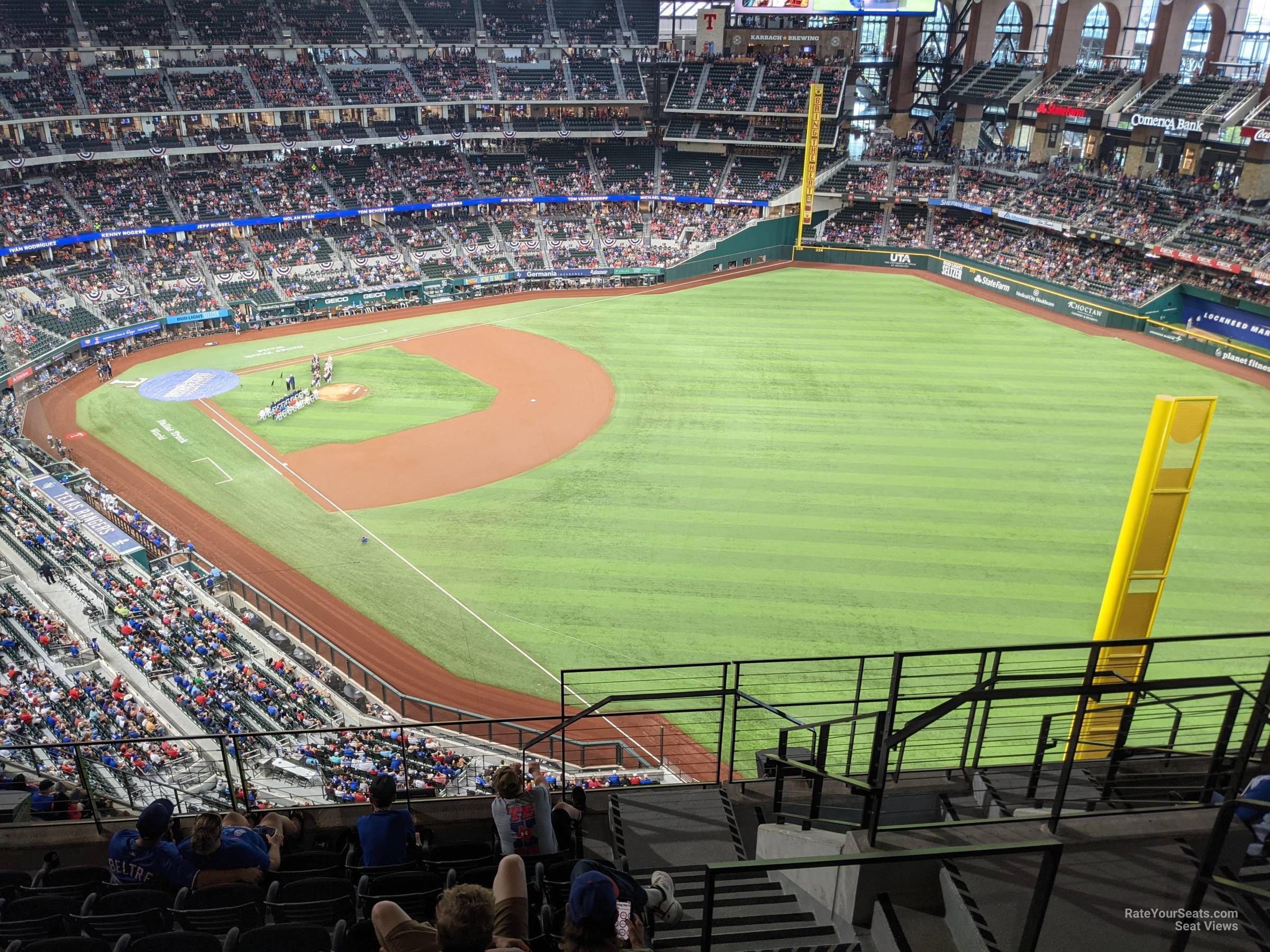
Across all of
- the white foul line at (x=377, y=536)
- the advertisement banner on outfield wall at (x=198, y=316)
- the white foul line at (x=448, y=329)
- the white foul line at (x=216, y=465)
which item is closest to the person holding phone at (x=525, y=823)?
the white foul line at (x=377, y=536)

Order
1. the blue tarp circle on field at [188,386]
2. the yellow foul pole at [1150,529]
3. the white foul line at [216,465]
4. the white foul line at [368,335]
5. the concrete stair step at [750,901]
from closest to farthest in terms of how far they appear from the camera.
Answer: the concrete stair step at [750,901]
the yellow foul pole at [1150,529]
the white foul line at [216,465]
the blue tarp circle on field at [188,386]
the white foul line at [368,335]

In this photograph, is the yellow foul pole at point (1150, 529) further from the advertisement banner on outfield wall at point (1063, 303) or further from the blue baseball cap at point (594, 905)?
the advertisement banner on outfield wall at point (1063, 303)

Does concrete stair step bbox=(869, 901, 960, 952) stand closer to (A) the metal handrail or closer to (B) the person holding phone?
(A) the metal handrail

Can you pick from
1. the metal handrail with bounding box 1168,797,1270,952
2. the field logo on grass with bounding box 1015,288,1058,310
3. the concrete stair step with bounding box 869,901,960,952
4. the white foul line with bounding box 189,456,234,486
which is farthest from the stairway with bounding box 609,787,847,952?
the field logo on grass with bounding box 1015,288,1058,310

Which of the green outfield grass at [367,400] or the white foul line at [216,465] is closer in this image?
the white foul line at [216,465]

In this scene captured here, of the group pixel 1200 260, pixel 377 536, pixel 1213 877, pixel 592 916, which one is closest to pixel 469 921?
pixel 592 916

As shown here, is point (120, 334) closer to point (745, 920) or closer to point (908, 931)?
point (745, 920)

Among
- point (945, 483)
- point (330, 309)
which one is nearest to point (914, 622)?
point (945, 483)
